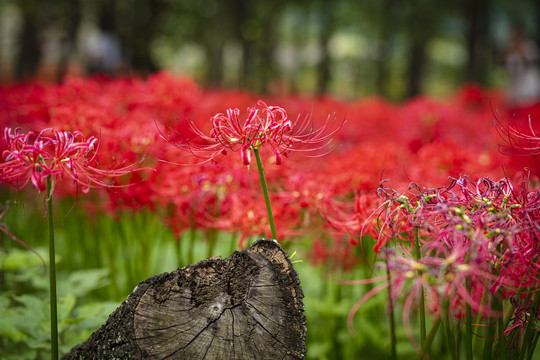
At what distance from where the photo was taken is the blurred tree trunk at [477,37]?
43.1 feet

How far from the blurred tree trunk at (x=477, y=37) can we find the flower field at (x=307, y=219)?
382 inches

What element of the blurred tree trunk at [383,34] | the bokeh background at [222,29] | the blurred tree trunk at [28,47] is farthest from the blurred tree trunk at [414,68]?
the blurred tree trunk at [28,47]

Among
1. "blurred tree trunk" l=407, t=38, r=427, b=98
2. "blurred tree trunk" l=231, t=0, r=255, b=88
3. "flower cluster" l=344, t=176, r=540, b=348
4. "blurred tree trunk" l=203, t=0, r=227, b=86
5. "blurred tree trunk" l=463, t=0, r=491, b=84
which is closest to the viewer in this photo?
"flower cluster" l=344, t=176, r=540, b=348

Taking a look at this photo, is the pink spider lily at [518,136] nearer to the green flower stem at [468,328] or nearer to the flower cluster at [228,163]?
the flower cluster at [228,163]

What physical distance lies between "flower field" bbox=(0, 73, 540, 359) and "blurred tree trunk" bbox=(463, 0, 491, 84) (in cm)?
A: 970

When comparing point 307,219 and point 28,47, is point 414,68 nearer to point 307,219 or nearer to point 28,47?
point 28,47

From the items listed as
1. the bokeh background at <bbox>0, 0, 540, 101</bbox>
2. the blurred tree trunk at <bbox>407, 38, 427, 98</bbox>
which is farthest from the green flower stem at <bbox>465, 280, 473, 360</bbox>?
the blurred tree trunk at <bbox>407, 38, 427, 98</bbox>

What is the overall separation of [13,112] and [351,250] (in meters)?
3.03

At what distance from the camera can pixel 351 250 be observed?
350 centimetres

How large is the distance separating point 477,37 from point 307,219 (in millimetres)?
13416

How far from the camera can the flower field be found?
1.40 meters

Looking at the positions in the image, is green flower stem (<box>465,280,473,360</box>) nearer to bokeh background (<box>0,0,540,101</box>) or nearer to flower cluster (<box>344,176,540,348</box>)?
flower cluster (<box>344,176,540,348</box>)

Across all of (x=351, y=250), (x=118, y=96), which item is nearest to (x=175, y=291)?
(x=351, y=250)

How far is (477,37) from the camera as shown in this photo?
13.5 meters
